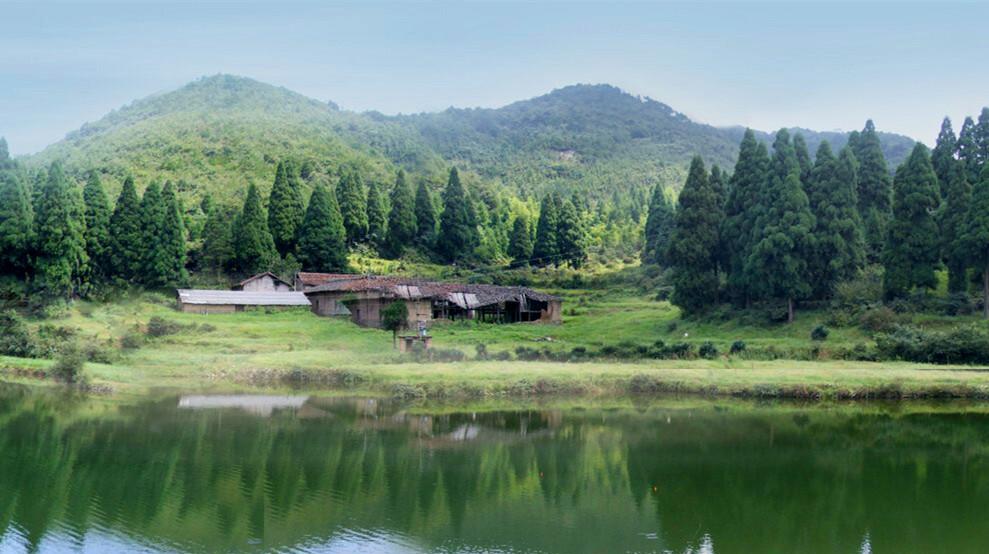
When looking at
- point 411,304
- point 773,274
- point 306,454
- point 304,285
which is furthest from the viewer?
point 304,285

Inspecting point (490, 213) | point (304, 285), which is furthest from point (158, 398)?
point (490, 213)

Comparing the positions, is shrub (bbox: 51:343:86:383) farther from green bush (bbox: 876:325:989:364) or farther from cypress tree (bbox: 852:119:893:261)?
cypress tree (bbox: 852:119:893:261)

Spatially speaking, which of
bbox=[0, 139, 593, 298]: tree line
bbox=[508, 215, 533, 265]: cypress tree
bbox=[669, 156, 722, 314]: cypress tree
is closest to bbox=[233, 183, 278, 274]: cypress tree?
bbox=[0, 139, 593, 298]: tree line

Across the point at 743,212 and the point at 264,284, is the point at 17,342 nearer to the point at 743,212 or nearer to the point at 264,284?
the point at 264,284

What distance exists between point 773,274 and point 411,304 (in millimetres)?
19263

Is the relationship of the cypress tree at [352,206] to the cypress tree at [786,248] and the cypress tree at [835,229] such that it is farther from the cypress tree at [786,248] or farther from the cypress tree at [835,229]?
the cypress tree at [835,229]

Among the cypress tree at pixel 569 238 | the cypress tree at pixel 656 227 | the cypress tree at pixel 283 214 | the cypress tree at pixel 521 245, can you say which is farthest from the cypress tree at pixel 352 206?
the cypress tree at pixel 656 227

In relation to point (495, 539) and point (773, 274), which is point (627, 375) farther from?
point (495, 539)

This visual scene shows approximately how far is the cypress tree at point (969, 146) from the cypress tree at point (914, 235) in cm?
658

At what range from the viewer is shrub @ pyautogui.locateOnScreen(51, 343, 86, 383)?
1265 inches

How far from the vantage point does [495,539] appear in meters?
15.4

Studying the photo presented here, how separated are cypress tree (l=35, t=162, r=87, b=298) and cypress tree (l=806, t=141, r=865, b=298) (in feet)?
125

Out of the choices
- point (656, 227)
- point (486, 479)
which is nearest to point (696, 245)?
point (656, 227)

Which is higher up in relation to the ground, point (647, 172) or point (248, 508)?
point (647, 172)
